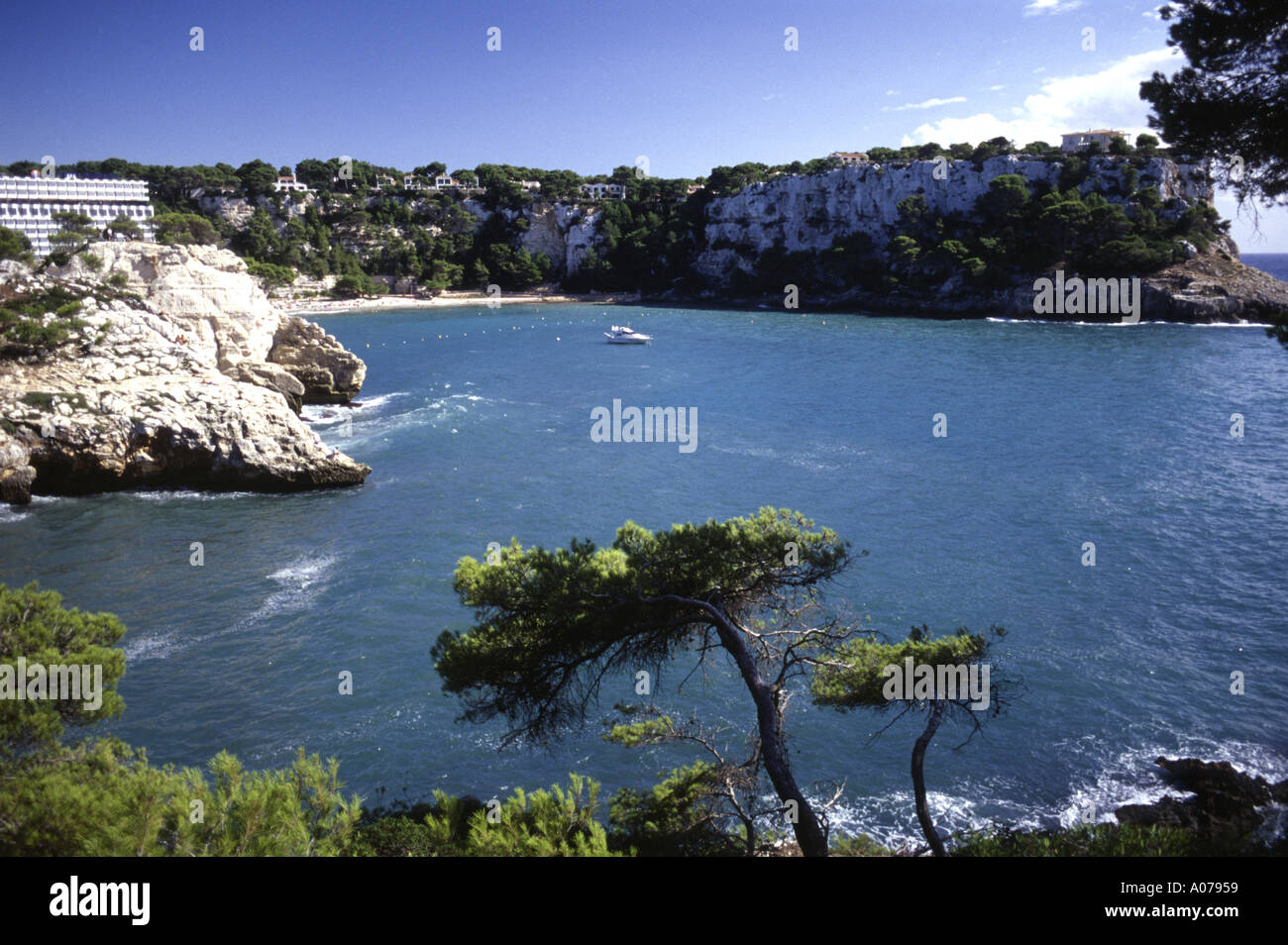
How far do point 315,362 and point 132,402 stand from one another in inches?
562

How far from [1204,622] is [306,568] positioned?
21647 mm

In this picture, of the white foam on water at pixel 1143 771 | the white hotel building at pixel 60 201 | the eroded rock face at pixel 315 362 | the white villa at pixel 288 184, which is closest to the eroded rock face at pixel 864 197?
the white villa at pixel 288 184

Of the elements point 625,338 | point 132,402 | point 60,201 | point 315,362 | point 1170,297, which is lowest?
point 132,402

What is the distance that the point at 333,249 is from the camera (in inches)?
3888

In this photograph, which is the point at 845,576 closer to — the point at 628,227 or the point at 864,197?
the point at 864,197

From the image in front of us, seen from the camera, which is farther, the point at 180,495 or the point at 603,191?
the point at 603,191

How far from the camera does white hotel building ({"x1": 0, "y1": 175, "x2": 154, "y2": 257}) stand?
66.0 m

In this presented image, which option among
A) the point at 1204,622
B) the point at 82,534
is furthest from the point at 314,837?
the point at 82,534

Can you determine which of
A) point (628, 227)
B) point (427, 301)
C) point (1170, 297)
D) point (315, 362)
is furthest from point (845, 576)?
point (628, 227)

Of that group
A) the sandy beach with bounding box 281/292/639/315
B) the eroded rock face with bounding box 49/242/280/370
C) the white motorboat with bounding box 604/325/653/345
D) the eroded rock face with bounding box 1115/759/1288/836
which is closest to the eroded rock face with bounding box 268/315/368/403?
the eroded rock face with bounding box 49/242/280/370

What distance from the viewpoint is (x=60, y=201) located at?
234 ft

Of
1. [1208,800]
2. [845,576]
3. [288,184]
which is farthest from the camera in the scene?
[288,184]

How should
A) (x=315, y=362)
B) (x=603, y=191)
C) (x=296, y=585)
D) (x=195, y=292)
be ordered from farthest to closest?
(x=603, y=191) < (x=315, y=362) < (x=195, y=292) < (x=296, y=585)
